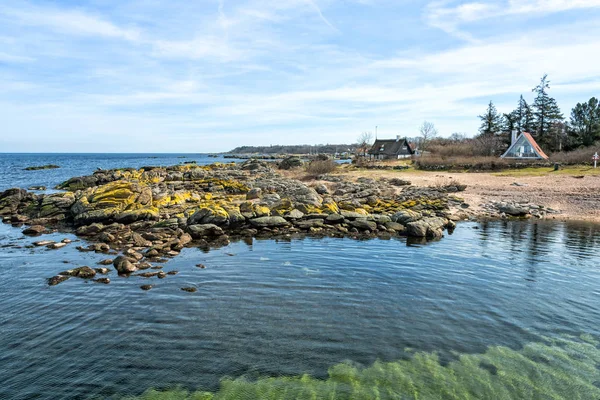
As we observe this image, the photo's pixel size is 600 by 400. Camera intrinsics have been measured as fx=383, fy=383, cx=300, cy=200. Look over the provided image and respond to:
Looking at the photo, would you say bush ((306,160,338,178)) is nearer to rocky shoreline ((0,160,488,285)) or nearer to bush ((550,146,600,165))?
rocky shoreline ((0,160,488,285))

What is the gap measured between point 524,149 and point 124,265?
196 ft

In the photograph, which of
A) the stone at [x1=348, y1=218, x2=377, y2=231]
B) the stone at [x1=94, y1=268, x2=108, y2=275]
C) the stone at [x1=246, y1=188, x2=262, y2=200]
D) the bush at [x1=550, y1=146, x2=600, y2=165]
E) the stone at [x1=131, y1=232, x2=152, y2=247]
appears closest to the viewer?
the stone at [x1=94, y1=268, x2=108, y2=275]

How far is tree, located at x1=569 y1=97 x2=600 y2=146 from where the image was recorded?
185 ft

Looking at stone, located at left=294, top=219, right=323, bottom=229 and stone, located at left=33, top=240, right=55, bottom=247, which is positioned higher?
stone, located at left=294, top=219, right=323, bottom=229

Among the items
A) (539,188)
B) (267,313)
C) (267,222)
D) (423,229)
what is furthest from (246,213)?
(539,188)

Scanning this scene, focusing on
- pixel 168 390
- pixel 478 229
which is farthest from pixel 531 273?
pixel 168 390

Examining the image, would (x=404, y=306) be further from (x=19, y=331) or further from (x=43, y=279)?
(x=43, y=279)

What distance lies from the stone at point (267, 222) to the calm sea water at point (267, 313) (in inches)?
206

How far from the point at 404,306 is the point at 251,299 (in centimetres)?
510

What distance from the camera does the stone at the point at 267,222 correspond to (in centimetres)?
2431

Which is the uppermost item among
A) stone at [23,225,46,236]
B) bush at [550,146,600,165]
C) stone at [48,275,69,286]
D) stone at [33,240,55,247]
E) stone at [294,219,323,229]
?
bush at [550,146,600,165]

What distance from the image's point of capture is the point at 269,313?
1197cm

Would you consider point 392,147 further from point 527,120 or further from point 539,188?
point 539,188

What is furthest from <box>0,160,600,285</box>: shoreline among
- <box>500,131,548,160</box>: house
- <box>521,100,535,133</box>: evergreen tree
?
<box>521,100,535,133</box>: evergreen tree
